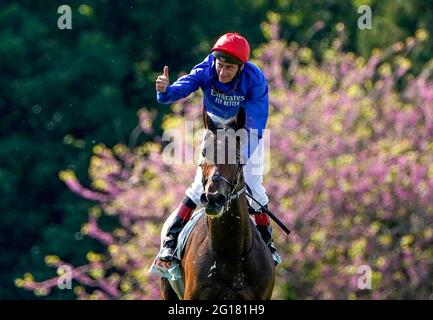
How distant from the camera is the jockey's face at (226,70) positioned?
12891 mm

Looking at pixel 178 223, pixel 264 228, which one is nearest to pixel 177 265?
pixel 178 223

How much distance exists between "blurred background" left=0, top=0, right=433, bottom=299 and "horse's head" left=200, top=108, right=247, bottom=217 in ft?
34.3

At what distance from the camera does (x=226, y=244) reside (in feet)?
42.0

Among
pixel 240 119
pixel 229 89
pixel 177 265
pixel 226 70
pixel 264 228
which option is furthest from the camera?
pixel 264 228

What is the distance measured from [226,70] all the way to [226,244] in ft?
4.73

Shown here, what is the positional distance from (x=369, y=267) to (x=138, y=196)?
407 cm

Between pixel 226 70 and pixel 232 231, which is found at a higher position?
pixel 226 70

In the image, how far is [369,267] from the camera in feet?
77.0

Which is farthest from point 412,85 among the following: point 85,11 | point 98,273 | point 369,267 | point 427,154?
point 85,11

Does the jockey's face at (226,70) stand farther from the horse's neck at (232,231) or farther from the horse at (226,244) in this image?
the horse's neck at (232,231)

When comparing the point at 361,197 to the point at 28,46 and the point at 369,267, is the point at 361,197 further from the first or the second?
the point at 28,46
